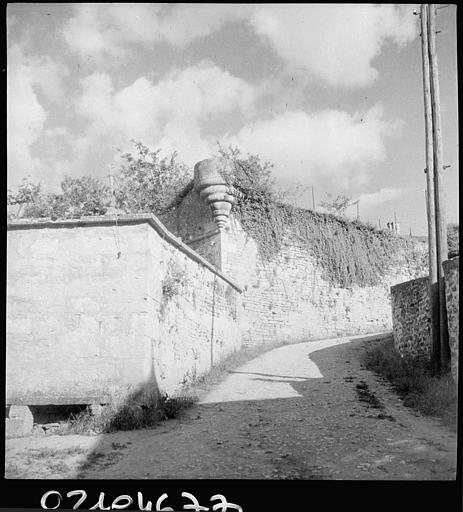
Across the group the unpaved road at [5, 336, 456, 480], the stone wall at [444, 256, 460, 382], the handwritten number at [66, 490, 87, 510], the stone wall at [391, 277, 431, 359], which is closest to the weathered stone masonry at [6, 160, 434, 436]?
the unpaved road at [5, 336, 456, 480]

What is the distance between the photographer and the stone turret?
16.3 metres

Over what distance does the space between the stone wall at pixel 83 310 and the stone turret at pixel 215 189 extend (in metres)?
8.55

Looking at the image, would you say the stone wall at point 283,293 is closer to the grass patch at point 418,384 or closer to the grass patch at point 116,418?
the grass patch at point 418,384

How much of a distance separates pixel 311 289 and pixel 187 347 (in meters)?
9.39

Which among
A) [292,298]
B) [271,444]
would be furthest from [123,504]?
[292,298]

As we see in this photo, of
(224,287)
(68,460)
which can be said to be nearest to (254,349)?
(224,287)

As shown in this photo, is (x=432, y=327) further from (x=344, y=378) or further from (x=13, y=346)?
(x=13, y=346)

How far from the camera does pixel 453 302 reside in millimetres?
8234

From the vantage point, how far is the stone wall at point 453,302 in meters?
8.03

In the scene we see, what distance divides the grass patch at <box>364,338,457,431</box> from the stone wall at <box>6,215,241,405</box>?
4.07 meters

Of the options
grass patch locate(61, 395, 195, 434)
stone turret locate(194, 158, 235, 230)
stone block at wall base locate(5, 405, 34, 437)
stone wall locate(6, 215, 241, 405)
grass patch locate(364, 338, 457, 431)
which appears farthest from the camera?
stone turret locate(194, 158, 235, 230)

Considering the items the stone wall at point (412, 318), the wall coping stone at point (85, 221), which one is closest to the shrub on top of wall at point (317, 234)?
the stone wall at point (412, 318)

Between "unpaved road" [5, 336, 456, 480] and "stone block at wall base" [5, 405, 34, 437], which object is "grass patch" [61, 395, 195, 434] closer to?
"unpaved road" [5, 336, 456, 480]

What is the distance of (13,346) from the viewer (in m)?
7.25
